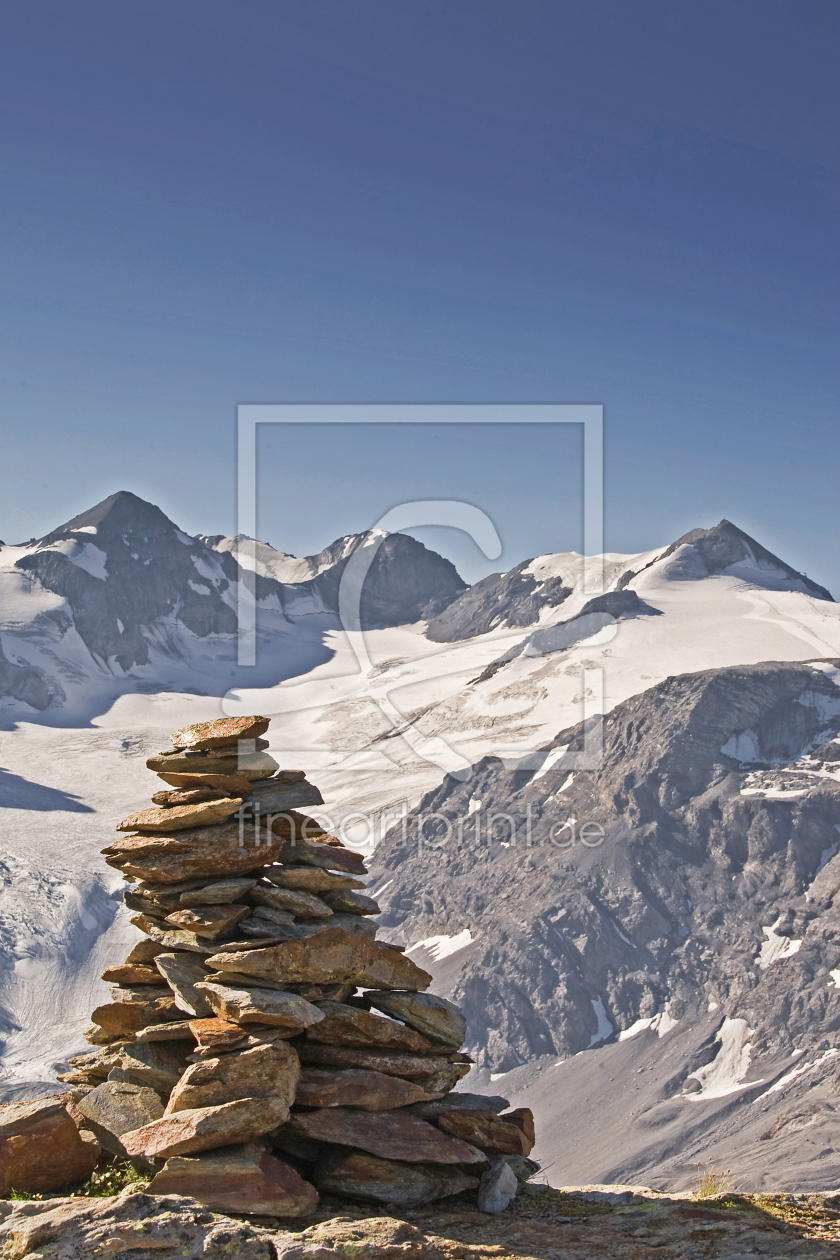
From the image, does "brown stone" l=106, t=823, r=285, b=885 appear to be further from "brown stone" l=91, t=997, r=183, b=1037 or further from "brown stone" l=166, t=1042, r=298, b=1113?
"brown stone" l=166, t=1042, r=298, b=1113

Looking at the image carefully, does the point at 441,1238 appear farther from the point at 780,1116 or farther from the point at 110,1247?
the point at 780,1116

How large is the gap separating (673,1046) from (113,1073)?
183 m

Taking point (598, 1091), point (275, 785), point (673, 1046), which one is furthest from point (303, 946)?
point (673, 1046)

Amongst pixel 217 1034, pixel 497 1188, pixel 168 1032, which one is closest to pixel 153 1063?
pixel 168 1032

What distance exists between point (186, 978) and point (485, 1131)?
512cm

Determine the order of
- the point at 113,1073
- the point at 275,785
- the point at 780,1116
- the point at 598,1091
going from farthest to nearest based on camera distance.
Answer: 1. the point at 598,1091
2. the point at 780,1116
3. the point at 275,785
4. the point at 113,1073

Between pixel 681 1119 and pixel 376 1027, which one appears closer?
pixel 376 1027

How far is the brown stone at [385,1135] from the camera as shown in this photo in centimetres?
1442

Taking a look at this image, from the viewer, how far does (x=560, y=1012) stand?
7495 inches

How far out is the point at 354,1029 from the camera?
51.2 ft

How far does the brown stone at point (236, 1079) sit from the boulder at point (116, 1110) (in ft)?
3.39

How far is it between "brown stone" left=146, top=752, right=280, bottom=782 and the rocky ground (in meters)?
6.60

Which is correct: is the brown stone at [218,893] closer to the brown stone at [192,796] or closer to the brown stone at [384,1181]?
the brown stone at [192,796]

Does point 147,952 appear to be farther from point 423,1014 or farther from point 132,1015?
point 423,1014
